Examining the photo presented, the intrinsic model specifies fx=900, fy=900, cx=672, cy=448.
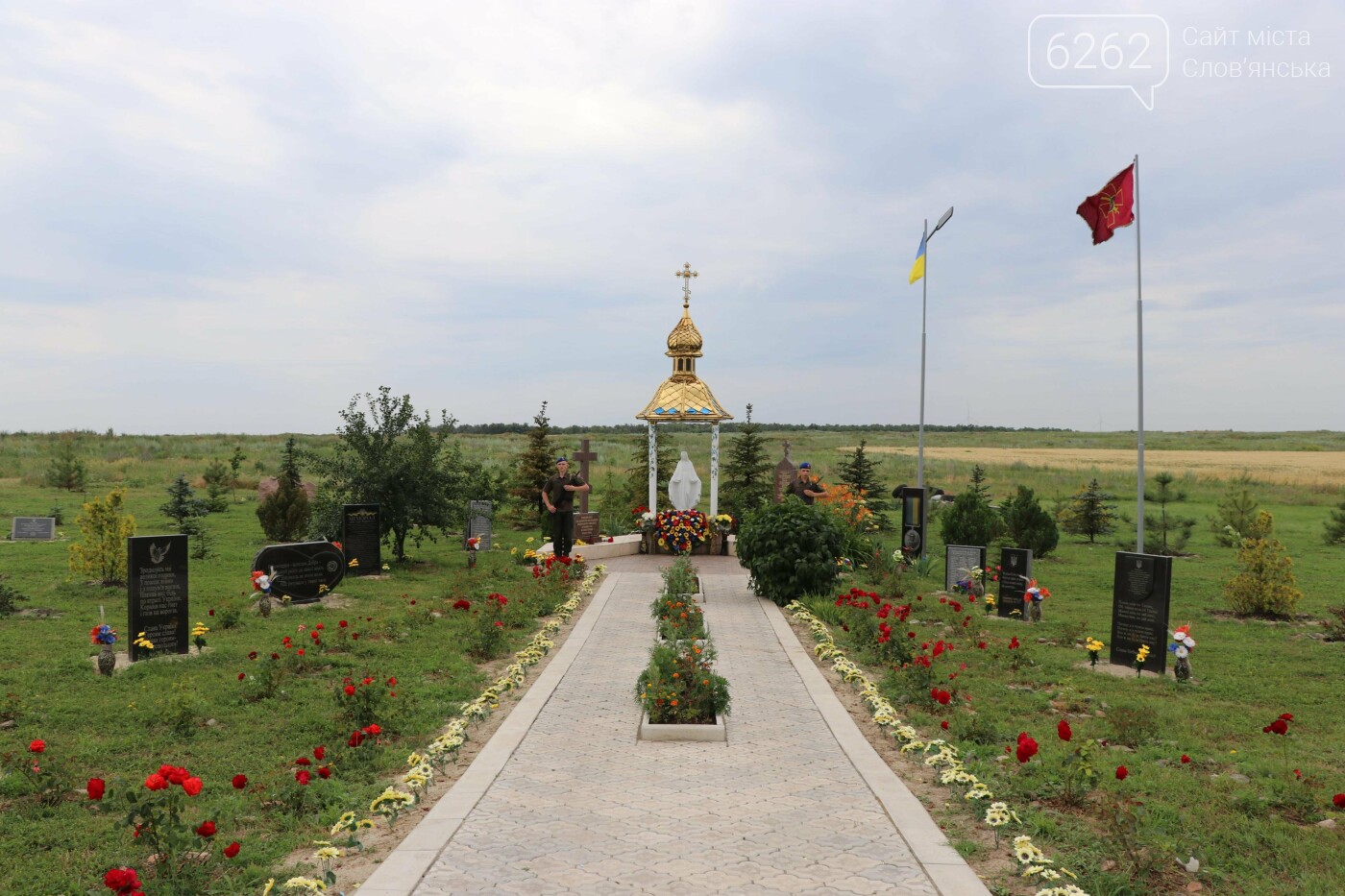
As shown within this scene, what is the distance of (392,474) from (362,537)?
1534 millimetres

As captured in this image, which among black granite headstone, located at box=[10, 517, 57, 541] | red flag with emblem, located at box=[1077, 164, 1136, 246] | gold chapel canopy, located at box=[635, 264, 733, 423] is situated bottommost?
black granite headstone, located at box=[10, 517, 57, 541]

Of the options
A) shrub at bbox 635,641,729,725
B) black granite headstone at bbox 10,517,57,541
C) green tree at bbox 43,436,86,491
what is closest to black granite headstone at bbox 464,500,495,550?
black granite headstone at bbox 10,517,57,541

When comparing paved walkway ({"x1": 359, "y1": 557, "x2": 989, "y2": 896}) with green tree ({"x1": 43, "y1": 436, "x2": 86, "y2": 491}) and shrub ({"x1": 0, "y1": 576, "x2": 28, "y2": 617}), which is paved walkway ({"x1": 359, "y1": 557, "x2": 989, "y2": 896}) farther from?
green tree ({"x1": 43, "y1": 436, "x2": 86, "y2": 491})

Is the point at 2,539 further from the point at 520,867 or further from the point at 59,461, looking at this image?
the point at 520,867

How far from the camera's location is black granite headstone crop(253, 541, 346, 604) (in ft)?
A: 45.2

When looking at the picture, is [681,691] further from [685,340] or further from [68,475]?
[68,475]

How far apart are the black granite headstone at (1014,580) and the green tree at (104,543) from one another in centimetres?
1407

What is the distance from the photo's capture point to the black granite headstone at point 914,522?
742 inches

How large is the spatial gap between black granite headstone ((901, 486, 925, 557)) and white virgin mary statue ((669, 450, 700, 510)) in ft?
16.1

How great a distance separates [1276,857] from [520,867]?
445 centimetres

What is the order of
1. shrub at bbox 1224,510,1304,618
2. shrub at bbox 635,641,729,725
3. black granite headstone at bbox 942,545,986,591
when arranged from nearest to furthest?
shrub at bbox 635,641,729,725 → shrub at bbox 1224,510,1304,618 → black granite headstone at bbox 942,545,986,591

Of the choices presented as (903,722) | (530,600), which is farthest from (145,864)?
(530,600)

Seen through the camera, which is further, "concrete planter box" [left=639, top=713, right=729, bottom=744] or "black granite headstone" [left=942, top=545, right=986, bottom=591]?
"black granite headstone" [left=942, top=545, right=986, bottom=591]

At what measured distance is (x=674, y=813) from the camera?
19.6ft
